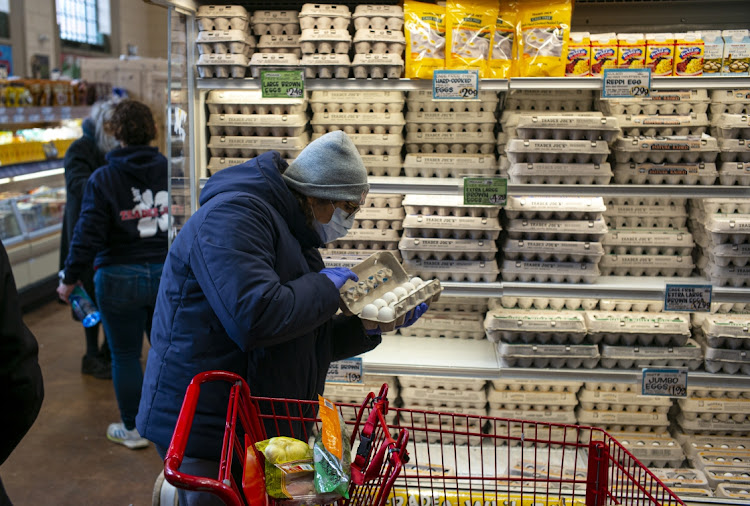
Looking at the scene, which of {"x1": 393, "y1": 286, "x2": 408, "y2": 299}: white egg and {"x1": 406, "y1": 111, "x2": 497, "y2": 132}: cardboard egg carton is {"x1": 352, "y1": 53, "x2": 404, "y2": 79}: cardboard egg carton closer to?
{"x1": 406, "y1": 111, "x2": 497, "y2": 132}: cardboard egg carton

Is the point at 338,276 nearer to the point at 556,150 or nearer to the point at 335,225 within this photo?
the point at 335,225

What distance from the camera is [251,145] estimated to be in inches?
130

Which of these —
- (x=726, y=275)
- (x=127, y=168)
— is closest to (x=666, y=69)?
(x=726, y=275)

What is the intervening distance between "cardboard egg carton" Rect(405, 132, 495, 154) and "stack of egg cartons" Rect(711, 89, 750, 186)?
1.05 metres

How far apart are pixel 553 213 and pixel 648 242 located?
20.3 inches

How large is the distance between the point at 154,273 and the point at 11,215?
11.2ft

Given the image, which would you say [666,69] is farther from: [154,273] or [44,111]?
[44,111]

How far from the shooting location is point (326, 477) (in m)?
1.46

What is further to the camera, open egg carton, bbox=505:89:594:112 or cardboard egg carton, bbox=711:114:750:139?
open egg carton, bbox=505:89:594:112

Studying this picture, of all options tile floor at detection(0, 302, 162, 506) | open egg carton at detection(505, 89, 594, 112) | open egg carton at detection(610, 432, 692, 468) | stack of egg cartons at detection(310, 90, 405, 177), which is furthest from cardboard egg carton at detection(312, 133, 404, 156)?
tile floor at detection(0, 302, 162, 506)

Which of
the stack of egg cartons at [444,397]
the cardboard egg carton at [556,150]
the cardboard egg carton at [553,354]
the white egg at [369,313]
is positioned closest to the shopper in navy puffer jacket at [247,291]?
the white egg at [369,313]

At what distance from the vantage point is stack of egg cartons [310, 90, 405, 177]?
3.38 m

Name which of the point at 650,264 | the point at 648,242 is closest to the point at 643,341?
the point at 650,264

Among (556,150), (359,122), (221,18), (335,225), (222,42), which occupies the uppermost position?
(221,18)
